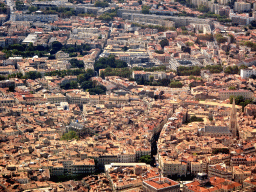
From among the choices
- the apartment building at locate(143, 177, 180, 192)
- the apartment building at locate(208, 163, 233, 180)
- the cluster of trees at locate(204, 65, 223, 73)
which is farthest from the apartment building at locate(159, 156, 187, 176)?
the cluster of trees at locate(204, 65, 223, 73)

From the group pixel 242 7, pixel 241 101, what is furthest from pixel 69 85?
pixel 242 7

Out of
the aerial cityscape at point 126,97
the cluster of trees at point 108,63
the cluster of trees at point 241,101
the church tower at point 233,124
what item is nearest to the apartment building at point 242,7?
the aerial cityscape at point 126,97

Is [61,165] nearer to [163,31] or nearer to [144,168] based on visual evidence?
[144,168]

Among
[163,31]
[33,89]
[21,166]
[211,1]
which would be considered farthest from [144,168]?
[211,1]

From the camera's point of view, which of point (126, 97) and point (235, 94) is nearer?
point (126, 97)

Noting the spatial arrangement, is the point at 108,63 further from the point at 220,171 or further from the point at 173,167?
the point at 220,171

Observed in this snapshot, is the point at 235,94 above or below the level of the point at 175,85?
above

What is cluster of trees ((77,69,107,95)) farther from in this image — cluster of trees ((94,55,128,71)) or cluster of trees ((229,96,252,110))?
cluster of trees ((229,96,252,110))
